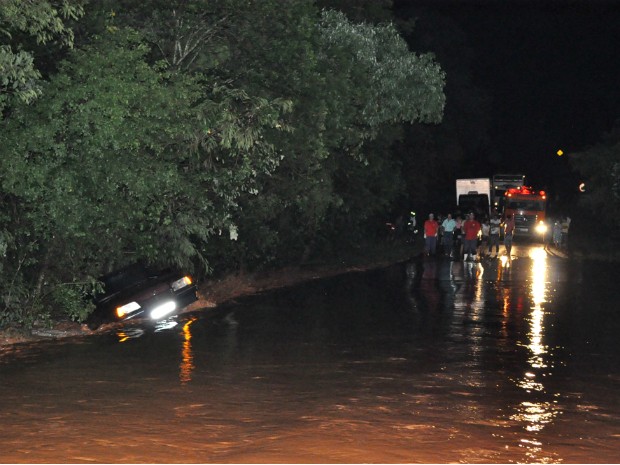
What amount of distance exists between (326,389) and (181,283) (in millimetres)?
7477

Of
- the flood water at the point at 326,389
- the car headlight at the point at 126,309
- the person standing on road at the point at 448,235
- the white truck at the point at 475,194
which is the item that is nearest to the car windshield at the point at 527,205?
the white truck at the point at 475,194

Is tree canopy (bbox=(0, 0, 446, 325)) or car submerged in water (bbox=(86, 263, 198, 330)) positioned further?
car submerged in water (bbox=(86, 263, 198, 330))

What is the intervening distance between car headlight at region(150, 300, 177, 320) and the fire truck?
40670mm

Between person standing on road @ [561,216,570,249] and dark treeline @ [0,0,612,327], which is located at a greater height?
dark treeline @ [0,0,612,327]

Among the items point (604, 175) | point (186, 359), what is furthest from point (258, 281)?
point (604, 175)

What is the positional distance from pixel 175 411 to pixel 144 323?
7783mm

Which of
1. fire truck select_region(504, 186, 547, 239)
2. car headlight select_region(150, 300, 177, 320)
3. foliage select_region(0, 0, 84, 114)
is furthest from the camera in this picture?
fire truck select_region(504, 186, 547, 239)

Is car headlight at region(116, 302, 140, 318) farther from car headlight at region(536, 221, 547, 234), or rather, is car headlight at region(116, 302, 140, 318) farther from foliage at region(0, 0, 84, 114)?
car headlight at region(536, 221, 547, 234)

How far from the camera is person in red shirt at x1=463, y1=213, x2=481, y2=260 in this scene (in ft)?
118

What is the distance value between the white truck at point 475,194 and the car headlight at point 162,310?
47050 mm

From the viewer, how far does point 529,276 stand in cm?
2898

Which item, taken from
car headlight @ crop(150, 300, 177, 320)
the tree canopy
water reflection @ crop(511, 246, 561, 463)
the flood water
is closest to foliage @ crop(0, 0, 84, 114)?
the tree canopy

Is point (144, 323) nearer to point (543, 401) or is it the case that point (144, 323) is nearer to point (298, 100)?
point (298, 100)

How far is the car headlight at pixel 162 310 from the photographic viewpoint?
17125 mm
